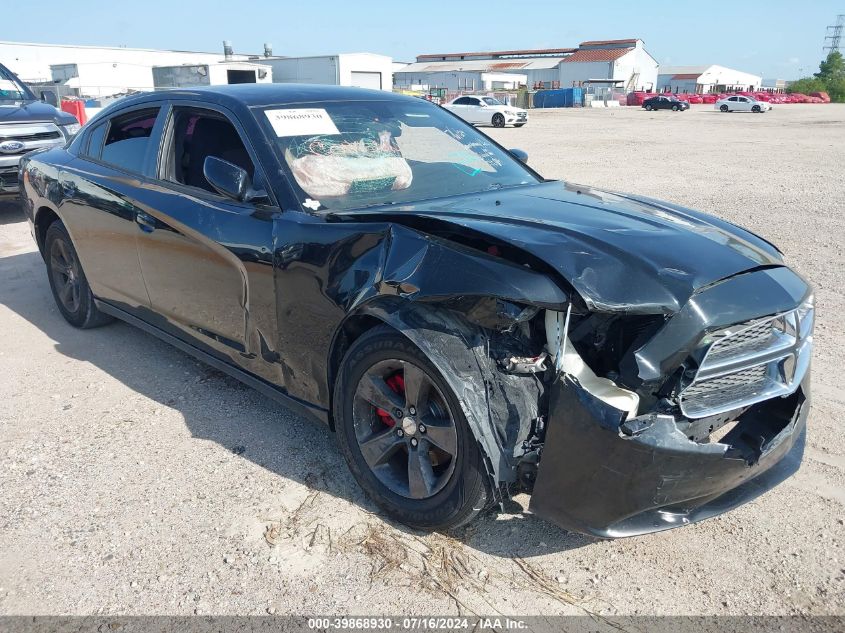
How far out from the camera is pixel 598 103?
6506cm

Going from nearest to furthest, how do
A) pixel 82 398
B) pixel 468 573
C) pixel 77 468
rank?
pixel 468 573, pixel 77 468, pixel 82 398

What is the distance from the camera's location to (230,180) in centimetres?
317

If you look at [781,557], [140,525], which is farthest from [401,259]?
[781,557]

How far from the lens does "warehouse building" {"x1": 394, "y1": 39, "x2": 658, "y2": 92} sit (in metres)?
81.4

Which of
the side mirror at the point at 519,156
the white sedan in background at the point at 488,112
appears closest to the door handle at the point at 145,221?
the side mirror at the point at 519,156

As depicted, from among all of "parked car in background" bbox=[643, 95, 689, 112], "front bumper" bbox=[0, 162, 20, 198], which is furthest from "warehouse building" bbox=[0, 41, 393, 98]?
"front bumper" bbox=[0, 162, 20, 198]

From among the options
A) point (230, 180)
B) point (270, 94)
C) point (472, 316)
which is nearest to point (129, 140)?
point (270, 94)

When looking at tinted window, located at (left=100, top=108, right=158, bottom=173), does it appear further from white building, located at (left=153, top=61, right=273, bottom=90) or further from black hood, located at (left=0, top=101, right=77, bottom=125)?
white building, located at (left=153, top=61, right=273, bottom=90)

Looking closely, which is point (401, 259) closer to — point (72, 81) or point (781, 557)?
point (781, 557)

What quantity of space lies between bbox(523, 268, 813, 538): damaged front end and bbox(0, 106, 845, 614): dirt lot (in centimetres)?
33

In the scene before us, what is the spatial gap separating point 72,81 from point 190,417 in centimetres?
4323

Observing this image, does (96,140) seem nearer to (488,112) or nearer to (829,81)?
(488,112)

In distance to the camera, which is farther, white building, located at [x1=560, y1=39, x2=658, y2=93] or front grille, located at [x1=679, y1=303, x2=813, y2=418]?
white building, located at [x1=560, y1=39, x2=658, y2=93]

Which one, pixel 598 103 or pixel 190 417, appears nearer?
pixel 190 417
